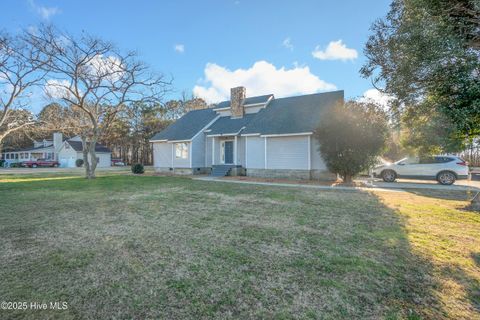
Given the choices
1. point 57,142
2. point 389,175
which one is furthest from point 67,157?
point 389,175

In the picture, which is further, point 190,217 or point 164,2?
point 164,2

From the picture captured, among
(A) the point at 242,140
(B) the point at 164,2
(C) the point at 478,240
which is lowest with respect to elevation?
(C) the point at 478,240

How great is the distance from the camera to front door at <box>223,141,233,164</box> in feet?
62.4

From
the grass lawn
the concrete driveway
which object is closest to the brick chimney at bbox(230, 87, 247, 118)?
the concrete driveway

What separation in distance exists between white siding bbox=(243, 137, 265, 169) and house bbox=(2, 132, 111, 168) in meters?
30.1

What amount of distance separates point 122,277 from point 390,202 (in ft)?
28.4

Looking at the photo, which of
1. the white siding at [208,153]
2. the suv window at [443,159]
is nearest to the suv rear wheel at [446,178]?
the suv window at [443,159]

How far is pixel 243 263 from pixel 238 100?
738 inches

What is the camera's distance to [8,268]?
139 inches

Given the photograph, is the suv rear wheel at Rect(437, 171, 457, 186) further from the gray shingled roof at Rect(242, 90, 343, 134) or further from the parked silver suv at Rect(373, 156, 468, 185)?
the gray shingled roof at Rect(242, 90, 343, 134)

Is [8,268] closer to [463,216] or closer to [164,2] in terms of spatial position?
[463,216]

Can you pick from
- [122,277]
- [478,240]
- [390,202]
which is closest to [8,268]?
[122,277]

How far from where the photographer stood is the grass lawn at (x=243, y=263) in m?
2.64

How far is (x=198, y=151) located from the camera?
20125mm
